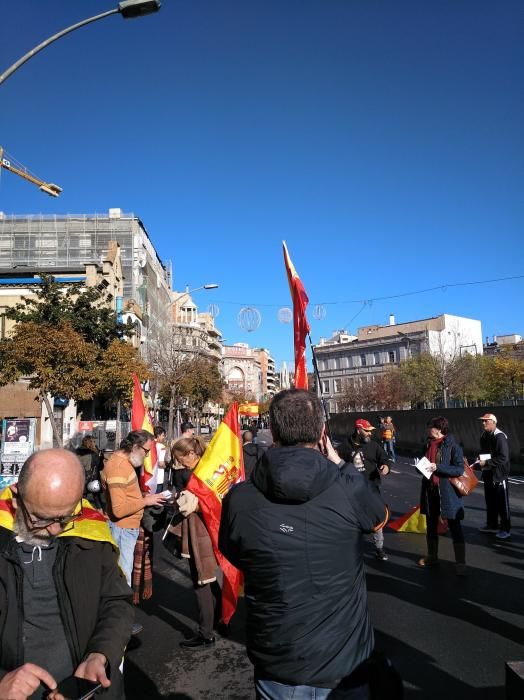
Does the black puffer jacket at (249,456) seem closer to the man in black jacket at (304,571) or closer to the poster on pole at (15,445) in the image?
the man in black jacket at (304,571)

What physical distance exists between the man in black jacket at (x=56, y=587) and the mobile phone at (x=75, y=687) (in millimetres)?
24

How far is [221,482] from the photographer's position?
5449 millimetres

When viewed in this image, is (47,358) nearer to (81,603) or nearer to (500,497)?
(500,497)

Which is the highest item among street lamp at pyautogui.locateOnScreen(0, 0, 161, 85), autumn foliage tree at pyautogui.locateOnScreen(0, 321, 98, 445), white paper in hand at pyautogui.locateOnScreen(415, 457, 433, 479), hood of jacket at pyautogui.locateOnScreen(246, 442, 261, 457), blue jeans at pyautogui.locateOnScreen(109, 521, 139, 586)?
street lamp at pyautogui.locateOnScreen(0, 0, 161, 85)

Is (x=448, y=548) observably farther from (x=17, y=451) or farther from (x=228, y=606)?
(x=17, y=451)

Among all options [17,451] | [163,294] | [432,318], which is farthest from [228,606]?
[432,318]

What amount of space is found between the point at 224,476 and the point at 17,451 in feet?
33.3

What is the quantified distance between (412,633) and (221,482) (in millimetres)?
2135

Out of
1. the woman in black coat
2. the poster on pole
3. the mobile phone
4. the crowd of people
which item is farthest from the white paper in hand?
the poster on pole

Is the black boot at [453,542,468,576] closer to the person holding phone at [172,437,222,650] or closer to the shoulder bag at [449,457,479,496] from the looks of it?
the shoulder bag at [449,457,479,496]

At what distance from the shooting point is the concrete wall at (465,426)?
68.3 feet

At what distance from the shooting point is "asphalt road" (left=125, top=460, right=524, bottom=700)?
401 centimetres

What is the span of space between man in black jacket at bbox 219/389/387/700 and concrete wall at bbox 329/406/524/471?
19404mm

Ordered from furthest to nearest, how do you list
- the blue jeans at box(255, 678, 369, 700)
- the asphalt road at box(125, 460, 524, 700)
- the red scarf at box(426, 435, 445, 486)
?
the red scarf at box(426, 435, 445, 486), the asphalt road at box(125, 460, 524, 700), the blue jeans at box(255, 678, 369, 700)
